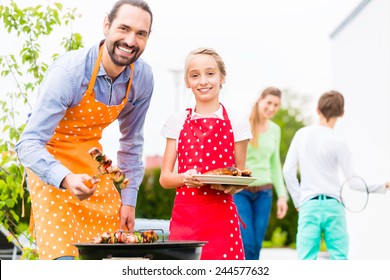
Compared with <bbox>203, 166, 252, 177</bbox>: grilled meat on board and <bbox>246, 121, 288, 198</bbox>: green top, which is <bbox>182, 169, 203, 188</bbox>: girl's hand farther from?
<bbox>246, 121, 288, 198</bbox>: green top

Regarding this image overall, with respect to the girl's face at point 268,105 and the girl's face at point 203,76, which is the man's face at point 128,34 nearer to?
the girl's face at point 203,76

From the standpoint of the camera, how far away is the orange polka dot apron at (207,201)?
3422 millimetres

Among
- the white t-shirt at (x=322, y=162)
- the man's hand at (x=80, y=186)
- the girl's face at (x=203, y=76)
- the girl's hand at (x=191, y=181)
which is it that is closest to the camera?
the man's hand at (x=80, y=186)

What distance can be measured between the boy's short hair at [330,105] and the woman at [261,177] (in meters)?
0.90

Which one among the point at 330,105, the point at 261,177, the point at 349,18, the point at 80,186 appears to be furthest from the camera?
the point at 349,18

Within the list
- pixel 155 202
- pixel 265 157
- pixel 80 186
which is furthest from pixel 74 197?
pixel 155 202

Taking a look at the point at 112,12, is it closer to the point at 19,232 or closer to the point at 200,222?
the point at 200,222

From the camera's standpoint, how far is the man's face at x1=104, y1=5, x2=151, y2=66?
308 cm

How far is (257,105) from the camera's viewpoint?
21.9 feet

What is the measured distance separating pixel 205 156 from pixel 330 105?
227 centimetres

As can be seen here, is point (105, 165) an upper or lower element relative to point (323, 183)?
upper

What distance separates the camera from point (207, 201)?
3459 mm

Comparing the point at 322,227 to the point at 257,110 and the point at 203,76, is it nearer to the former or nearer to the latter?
the point at 257,110

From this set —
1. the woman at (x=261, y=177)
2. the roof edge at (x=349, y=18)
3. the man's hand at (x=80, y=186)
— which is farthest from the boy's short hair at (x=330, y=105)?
the roof edge at (x=349, y=18)
